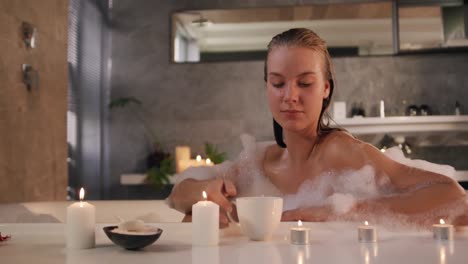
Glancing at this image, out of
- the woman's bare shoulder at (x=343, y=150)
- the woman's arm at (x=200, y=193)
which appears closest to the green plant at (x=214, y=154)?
the woman's arm at (x=200, y=193)

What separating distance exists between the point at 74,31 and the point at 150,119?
0.90 meters

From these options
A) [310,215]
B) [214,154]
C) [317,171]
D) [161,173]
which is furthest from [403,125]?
[310,215]

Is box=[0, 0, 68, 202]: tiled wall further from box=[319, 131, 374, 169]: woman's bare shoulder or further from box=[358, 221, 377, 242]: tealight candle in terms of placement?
box=[358, 221, 377, 242]: tealight candle

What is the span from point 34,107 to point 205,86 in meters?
1.94

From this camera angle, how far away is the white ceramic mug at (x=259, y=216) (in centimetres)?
94

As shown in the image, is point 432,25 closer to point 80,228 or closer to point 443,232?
point 443,232

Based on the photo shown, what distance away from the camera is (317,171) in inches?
58.6

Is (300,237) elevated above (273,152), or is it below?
below

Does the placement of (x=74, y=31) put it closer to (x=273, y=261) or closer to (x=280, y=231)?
(x=280, y=231)

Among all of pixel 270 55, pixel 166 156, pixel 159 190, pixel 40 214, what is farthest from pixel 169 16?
pixel 270 55

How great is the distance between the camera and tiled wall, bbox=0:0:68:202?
6.69 feet

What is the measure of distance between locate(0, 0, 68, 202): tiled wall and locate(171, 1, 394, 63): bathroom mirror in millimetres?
1655

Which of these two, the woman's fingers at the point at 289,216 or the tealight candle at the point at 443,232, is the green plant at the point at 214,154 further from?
the tealight candle at the point at 443,232

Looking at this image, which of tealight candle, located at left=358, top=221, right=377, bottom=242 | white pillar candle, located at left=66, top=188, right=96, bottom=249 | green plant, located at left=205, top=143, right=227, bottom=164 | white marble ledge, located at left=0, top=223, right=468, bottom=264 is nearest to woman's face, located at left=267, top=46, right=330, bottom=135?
white marble ledge, located at left=0, top=223, right=468, bottom=264
